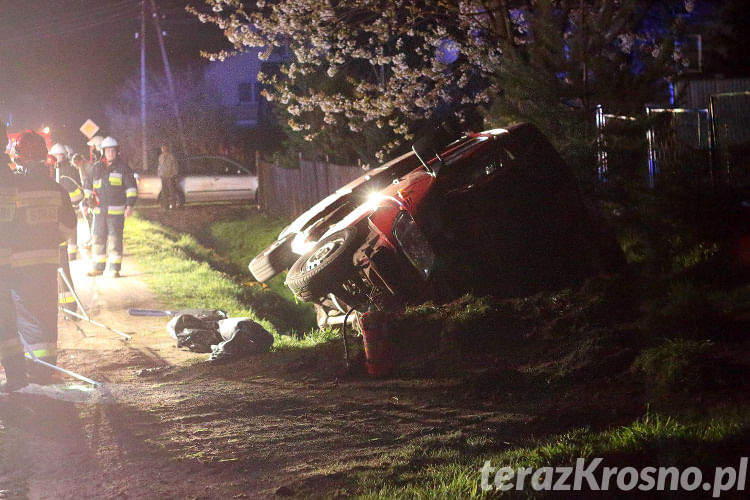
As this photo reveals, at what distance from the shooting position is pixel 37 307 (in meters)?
7.95

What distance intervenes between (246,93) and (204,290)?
38.8 meters

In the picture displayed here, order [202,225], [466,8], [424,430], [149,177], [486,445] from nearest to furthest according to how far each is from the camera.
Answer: [486,445], [424,430], [466,8], [202,225], [149,177]

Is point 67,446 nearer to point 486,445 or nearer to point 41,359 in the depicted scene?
point 41,359

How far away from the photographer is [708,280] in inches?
315

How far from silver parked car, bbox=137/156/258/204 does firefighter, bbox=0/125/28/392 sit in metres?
18.7

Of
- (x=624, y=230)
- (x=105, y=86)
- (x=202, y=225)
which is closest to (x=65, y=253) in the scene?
(x=624, y=230)

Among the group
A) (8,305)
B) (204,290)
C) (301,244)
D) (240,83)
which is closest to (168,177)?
(204,290)

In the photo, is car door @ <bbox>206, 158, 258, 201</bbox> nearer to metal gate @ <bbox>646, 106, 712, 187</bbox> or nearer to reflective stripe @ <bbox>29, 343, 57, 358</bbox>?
metal gate @ <bbox>646, 106, 712, 187</bbox>

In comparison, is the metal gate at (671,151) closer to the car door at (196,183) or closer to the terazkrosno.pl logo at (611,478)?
the terazkrosno.pl logo at (611,478)

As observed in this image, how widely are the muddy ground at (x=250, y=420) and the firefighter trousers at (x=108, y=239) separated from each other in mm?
5736

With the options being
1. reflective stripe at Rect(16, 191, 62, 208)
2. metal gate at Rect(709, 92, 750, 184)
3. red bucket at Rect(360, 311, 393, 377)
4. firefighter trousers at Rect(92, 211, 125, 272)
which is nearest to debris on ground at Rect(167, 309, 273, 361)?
red bucket at Rect(360, 311, 393, 377)

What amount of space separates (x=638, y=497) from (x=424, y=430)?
1809 millimetres

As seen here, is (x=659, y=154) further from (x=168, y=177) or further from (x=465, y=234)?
(x=168, y=177)

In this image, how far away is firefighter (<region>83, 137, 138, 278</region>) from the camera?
14414mm
